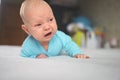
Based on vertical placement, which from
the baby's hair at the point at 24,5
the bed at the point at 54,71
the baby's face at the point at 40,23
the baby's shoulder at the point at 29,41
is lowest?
the bed at the point at 54,71

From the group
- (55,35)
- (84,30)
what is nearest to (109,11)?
(84,30)

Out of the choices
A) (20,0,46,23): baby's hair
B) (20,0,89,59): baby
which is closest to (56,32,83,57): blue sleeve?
(20,0,89,59): baby

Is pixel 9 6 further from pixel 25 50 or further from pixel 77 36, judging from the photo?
pixel 77 36

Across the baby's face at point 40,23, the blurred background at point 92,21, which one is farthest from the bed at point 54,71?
the blurred background at point 92,21

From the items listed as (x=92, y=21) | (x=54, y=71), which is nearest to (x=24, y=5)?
(x=54, y=71)

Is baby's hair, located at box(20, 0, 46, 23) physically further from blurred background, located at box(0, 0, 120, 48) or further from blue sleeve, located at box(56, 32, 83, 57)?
blurred background, located at box(0, 0, 120, 48)

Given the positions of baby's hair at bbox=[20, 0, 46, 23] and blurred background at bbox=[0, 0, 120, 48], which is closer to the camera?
baby's hair at bbox=[20, 0, 46, 23]

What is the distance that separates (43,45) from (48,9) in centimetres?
9

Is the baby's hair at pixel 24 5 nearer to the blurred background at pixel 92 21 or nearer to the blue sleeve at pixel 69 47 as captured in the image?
the blue sleeve at pixel 69 47

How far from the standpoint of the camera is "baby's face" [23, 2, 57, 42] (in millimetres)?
471

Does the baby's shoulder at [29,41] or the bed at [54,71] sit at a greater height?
the baby's shoulder at [29,41]

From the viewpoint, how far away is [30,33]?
50 cm

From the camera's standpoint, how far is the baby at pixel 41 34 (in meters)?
0.47

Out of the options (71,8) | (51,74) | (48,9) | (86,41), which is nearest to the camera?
(51,74)
